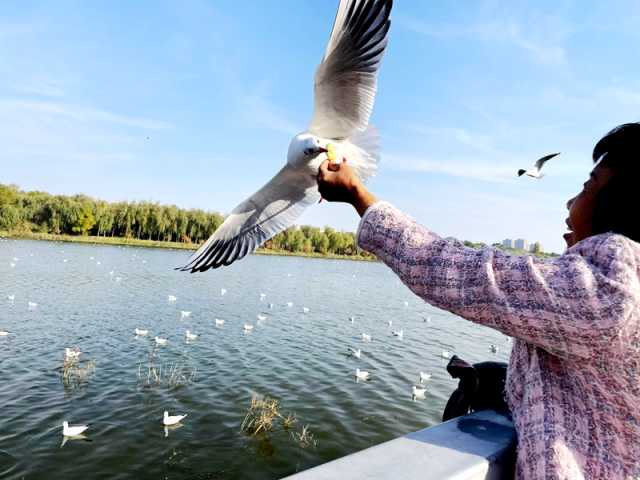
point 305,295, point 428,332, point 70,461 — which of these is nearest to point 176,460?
point 70,461

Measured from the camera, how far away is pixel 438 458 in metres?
1.13

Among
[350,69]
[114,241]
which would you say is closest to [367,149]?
[350,69]

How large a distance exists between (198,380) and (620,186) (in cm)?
850

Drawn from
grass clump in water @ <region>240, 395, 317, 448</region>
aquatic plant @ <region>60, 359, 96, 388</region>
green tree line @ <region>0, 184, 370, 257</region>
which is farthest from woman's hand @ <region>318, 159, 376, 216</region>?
green tree line @ <region>0, 184, 370, 257</region>

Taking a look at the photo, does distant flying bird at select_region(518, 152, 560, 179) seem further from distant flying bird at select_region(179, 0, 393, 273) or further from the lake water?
the lake water

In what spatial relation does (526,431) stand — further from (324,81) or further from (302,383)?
(302,383)

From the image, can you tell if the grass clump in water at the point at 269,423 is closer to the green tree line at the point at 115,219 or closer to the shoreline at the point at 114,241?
the shoreline at the point at 114,241

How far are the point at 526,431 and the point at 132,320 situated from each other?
13170 millimetres

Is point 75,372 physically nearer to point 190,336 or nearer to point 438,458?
point 190,336

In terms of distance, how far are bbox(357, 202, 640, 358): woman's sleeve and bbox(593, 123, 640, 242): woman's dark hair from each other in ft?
0.38

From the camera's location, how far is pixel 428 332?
48.6ft

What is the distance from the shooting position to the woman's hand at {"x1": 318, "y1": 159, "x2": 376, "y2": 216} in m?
1.20

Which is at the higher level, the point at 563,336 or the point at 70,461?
the point at 563,336

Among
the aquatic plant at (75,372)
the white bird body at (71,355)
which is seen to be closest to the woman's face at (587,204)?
the aquatic plant at (75,372)
